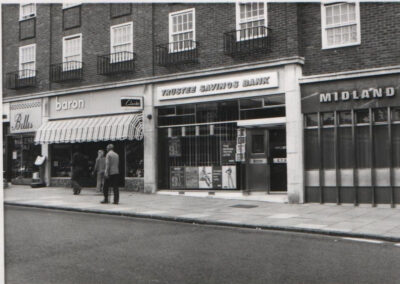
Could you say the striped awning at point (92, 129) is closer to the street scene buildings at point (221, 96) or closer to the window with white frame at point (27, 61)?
the street scene buildings at point (221, 96)

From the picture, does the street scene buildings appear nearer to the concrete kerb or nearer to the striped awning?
the striped awning

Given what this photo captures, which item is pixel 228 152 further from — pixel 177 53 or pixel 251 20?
pixel 251 20

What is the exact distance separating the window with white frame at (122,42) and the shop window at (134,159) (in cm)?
344

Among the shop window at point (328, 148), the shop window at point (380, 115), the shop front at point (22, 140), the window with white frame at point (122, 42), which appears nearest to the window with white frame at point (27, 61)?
the shop front at point (22, 140)

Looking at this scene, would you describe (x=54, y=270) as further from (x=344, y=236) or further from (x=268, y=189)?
(x=268, y=189)

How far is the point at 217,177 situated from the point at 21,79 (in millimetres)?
11668

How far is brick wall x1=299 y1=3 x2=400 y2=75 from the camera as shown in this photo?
12.8m

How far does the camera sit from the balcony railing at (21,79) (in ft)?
70.6

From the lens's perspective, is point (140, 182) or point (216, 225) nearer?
point (216, 225)

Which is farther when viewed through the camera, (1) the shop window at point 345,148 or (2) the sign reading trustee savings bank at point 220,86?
(2) the sign reading trustee savings bank at point 220,86

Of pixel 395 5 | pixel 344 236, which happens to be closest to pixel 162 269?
pixel 344 236

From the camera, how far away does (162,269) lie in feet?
19.5

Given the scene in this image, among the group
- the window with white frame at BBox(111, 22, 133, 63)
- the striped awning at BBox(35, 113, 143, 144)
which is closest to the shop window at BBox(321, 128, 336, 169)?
the striped awning at BBox(35, 113, 143, 144)

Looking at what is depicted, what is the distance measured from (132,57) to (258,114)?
6.07m
